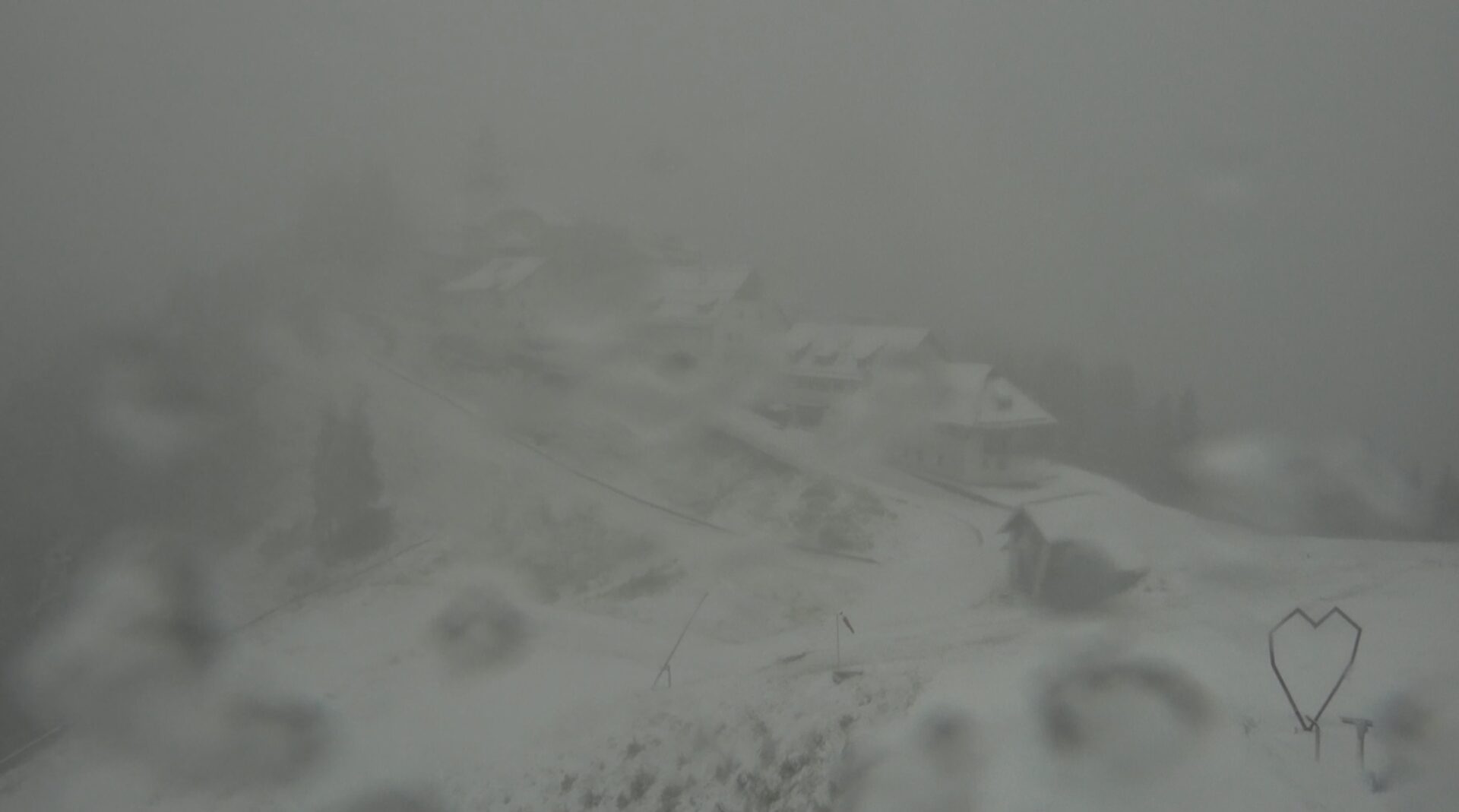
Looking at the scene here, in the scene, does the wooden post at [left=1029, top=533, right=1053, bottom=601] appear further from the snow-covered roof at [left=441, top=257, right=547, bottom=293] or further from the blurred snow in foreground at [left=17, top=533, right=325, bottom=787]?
the snow-covered roof at [left=441, top=257, right=547, bottom=293]

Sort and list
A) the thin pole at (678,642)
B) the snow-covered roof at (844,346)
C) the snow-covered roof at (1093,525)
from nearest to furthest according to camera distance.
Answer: the thin pole at (678,642)
the snow-covered roof at (1093,525)
the snow-covered roof at (844,346)

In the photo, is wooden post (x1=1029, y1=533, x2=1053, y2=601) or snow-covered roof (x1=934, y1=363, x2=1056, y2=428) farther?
snow-covered roof (x1=934, y1=363, x2=1056, y2=428)

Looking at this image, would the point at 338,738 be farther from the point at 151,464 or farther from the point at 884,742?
the point at 151,464

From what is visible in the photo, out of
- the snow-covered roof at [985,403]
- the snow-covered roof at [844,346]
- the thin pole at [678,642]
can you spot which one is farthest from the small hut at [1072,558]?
the snow-covered roof at [844,346]

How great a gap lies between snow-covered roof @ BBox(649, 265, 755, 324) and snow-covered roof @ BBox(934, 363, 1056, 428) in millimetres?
13577

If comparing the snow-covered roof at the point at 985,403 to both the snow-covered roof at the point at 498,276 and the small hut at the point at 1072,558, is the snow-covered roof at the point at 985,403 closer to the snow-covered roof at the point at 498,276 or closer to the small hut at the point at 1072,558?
the small hut at the point at 1072,558

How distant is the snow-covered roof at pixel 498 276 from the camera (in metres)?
48.2

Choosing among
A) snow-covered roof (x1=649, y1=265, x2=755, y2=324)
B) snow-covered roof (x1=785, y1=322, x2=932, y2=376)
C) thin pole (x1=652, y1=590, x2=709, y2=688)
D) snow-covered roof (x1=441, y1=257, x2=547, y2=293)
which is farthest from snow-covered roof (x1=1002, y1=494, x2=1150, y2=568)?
snow-covered roof (x1=441, y1=257, x2=547, y2=293)

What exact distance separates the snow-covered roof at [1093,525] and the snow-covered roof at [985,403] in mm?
10104

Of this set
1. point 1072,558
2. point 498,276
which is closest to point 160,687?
point 1072,558

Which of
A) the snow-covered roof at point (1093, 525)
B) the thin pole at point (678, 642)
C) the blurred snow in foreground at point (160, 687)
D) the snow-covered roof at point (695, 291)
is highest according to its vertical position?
the snow-covered roof at point (1093, 525)

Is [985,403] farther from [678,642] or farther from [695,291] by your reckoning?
[678,642]

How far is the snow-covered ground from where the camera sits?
1209cm

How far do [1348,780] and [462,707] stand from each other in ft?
59.2
